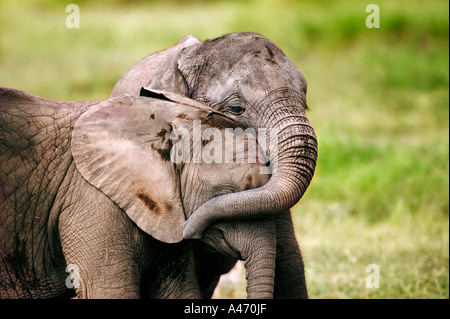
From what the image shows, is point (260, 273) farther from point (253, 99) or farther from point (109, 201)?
point (253, 99)

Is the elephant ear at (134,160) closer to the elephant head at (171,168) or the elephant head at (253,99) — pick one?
the elephant head at (171,168)

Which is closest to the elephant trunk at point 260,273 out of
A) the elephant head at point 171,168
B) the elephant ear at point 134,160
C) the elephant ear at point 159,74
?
the elephant head at point 171,168

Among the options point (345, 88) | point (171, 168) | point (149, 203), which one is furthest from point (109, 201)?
point (345, 88)

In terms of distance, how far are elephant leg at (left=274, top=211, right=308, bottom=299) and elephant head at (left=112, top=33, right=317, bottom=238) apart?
0.59 m

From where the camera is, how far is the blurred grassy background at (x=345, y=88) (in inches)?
302

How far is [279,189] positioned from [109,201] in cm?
87

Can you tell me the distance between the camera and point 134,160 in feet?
14.4

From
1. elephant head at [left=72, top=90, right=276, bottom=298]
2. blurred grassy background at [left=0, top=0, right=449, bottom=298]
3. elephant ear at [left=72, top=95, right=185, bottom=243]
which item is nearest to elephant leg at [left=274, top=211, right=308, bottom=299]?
elephant head at [left=72, top=90, right=276, bottom=298]

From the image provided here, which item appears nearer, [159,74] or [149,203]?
[149,203]

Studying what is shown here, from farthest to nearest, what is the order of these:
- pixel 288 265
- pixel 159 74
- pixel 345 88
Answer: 1. pixel 345 88
2. pixel 159 74
3. pixel 288 265

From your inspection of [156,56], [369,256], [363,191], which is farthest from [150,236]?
[363,191]

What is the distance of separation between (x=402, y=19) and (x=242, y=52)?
1109cm

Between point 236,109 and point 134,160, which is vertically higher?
point 236,109

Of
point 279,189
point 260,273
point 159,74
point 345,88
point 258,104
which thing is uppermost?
point 345,88
